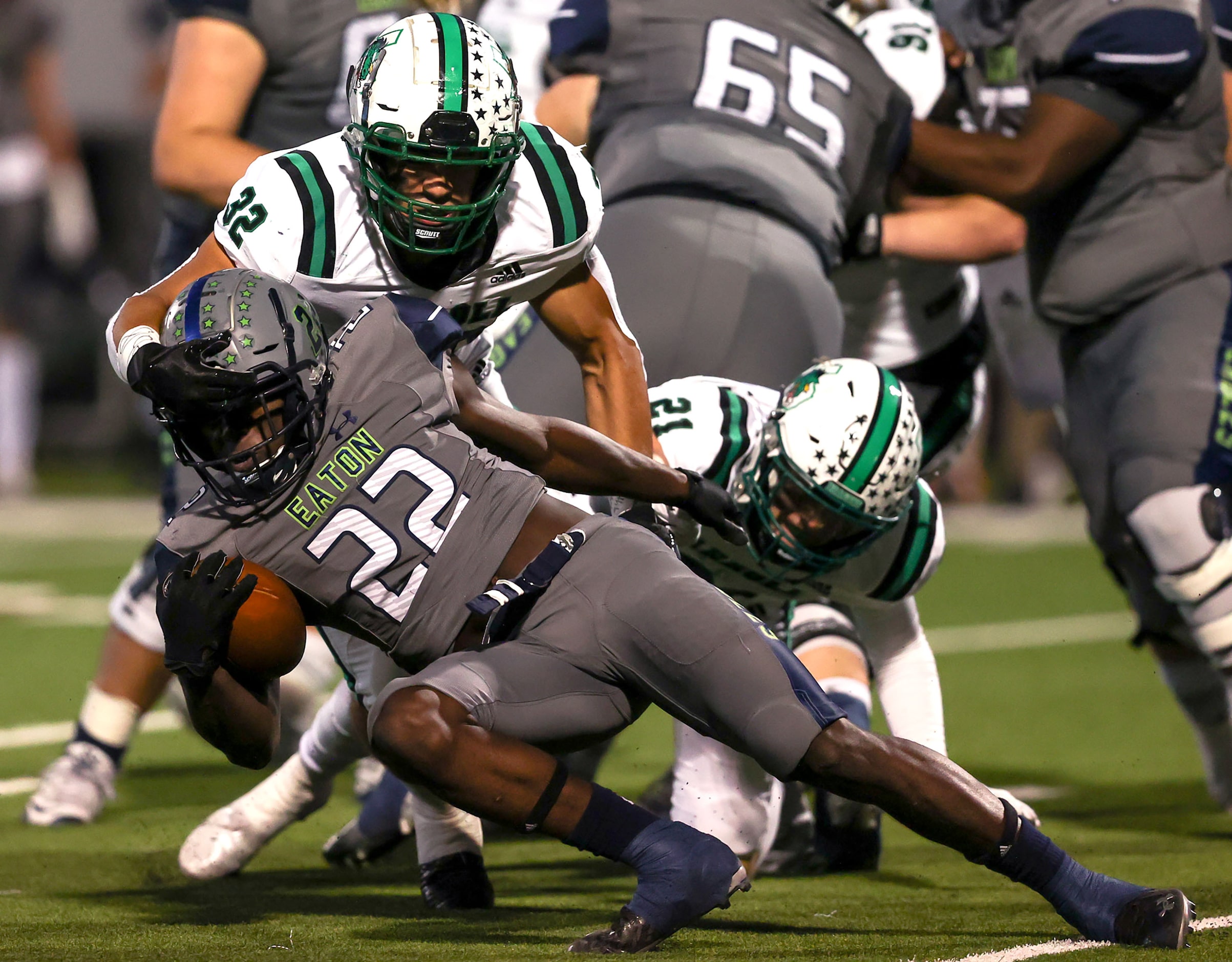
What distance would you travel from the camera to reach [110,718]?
202 inches

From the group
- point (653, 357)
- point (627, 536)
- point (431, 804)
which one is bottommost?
point (431, 804)

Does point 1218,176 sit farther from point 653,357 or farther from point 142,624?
point 142,624

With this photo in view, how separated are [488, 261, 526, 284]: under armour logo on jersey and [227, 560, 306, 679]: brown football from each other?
2.92 feet

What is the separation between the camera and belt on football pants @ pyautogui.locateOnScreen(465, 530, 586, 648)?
134 inches

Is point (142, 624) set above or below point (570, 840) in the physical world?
below

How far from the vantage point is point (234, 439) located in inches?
134

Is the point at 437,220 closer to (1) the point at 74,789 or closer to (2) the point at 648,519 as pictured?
(2) the point at 648,519

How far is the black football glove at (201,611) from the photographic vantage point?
3.24 m

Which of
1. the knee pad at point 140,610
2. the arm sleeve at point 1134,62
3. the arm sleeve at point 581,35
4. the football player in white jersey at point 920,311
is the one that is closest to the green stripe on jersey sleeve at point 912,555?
the football player in white jersey at point 920,311

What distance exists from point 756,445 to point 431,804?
3.33 feet

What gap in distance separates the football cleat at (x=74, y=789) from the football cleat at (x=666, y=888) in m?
1.97

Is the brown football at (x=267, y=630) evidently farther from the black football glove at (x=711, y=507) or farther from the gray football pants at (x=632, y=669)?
the black football glove at (x=711, y=507)

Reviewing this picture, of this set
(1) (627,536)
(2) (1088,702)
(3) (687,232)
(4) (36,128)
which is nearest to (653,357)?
(3) (687,232)

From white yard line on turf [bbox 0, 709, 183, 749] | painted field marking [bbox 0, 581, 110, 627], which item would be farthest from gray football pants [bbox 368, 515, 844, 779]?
painted field marking [bbox 0, 581, 110, 627]
